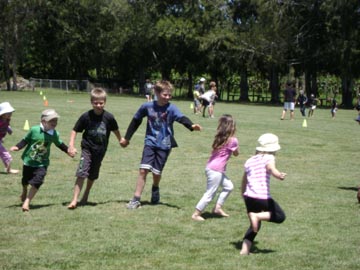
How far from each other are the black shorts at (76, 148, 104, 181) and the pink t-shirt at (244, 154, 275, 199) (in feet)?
9.63

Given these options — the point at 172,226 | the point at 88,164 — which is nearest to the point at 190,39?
the point at 88,164

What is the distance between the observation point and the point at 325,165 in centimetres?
1350

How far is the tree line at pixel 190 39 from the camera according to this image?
4747cm

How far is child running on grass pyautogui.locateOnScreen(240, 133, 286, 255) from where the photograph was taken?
6184 millimetres

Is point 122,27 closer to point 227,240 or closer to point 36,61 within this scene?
point 36,61

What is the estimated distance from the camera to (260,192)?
6258mm

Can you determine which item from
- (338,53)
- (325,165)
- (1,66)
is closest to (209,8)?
(338,53)

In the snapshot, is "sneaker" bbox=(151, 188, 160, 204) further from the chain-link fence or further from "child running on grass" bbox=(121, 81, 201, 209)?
the chain-link fence

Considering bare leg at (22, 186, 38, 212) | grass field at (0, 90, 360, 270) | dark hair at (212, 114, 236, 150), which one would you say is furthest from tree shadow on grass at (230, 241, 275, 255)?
bare leg at (22, 186, 38, 212)

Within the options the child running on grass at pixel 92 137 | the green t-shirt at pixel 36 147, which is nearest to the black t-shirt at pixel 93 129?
the child running on grass at pixel 92 137

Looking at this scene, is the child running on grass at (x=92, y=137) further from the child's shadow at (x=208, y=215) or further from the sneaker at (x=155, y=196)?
the child's shadow at (x=208, y=215)

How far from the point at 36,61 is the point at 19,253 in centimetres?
7291

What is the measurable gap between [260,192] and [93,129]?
124 inches

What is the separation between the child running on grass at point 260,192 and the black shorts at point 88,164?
9.52ft
